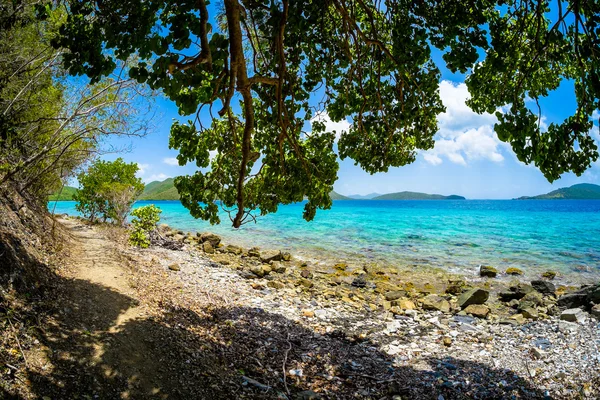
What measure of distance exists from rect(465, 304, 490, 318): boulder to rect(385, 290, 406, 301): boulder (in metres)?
2.22

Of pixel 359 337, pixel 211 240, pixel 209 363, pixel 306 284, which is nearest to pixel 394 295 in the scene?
pixel 306 284

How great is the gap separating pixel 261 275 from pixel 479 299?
24.9ft

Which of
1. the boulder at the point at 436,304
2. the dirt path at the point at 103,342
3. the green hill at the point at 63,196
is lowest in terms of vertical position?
the boulder at the point at 436,304

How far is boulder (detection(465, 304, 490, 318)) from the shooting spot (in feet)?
33.1

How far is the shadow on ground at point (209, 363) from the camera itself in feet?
13.6

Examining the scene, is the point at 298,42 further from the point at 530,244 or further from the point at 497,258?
the point at 530,244

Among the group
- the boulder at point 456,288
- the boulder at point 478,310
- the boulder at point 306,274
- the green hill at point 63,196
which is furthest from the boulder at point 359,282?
the green hill at point 63,196

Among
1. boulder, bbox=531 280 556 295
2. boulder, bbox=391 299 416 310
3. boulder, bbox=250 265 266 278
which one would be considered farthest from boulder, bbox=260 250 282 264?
boulder, bbox=531 280 556 295

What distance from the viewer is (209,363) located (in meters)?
5.19

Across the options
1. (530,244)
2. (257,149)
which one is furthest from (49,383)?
(530,244)

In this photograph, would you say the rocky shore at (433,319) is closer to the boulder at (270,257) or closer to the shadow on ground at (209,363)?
the shadow on ground at (209,363)

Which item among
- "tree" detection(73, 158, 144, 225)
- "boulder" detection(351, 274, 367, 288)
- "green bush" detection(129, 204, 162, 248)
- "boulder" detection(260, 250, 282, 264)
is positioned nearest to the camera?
"boulder" detection(351, 274, 367, 288)

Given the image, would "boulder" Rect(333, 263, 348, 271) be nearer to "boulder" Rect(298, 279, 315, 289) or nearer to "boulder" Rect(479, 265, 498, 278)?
"boulder" Rect(298, 279, 315, 289)

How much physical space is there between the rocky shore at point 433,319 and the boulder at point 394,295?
39mm
